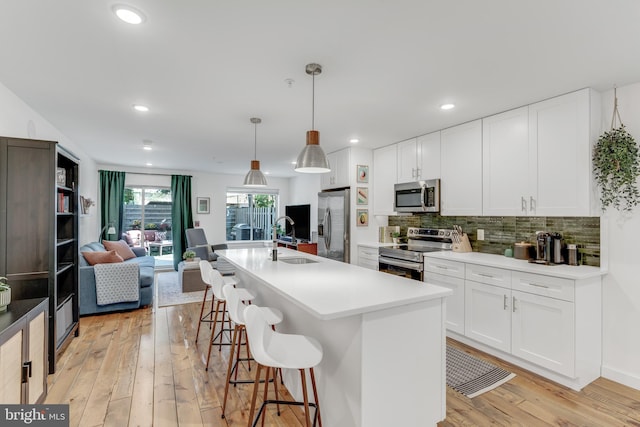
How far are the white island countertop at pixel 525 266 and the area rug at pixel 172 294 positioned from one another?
149 inches

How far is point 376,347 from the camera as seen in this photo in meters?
1.68

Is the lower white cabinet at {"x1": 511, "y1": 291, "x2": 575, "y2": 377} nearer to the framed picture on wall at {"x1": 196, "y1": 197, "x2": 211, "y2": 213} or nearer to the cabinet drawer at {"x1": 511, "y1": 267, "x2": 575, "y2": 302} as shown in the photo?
the cabinet drawer at {"x1": 511, "y1": 267, "x2": 575, "y2": 302}

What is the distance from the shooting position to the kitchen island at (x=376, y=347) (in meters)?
1.65

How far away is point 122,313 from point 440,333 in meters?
4.27

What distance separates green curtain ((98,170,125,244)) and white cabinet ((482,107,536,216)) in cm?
700

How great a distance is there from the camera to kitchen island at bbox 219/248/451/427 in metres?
1.65

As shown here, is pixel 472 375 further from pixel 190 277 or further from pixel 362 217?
pixel 190 277

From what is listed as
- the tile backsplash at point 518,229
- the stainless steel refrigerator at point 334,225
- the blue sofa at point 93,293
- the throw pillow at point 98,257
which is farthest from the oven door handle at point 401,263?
the throw pillow at point 98,257

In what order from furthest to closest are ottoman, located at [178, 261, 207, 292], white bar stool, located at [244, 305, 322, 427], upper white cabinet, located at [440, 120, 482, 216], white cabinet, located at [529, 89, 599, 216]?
ottoman, located at [178, 261, 207, 292]
upper white cabinet, located at [440, 120, 482, 216]
white cabinet, located at [529, 89, 599, 216]
white bar stool, located at [244, 305, 322, 427]

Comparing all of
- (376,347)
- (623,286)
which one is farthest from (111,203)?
(623,286)

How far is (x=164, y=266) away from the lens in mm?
7457

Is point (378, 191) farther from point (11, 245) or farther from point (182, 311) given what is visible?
point (11, 245)

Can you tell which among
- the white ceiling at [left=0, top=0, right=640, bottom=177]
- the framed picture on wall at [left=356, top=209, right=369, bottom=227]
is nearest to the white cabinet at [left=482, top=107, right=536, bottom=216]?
the white ceiling at [left=0, top=0, right=640, bottom=177]

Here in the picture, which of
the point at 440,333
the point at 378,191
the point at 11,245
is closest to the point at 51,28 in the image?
the point at 11,245
